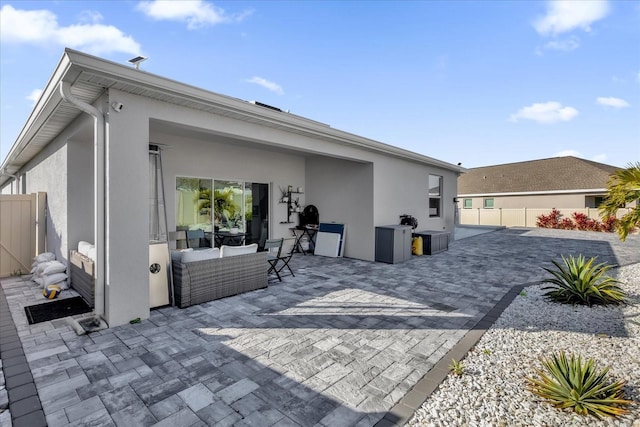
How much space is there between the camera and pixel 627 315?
4172 mm

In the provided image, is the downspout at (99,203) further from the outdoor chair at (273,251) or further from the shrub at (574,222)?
the shrub at (574,222)

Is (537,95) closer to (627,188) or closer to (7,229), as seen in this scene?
(627,188)

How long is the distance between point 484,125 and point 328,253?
963 centimetres

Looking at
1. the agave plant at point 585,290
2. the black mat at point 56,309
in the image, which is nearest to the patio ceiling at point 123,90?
the black mat at point 56,309

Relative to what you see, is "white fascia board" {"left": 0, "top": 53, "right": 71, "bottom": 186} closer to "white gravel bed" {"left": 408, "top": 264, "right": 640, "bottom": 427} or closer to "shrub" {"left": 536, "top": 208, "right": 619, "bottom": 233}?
"white gravel bed" {"left": 408, "top": 264, "right": 640, "bottom": 427}

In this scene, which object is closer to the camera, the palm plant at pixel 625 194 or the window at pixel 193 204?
the palm plant at pixel 625 194

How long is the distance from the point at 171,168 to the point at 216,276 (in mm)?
3240

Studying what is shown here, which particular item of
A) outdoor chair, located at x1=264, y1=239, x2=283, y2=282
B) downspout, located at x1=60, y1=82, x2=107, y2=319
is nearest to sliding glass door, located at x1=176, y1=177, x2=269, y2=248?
outdoor chair, located at x1=264, y1=239, x2=283, y2=282

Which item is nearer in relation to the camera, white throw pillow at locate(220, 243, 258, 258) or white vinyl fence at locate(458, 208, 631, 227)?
white throw pillow at locate(220, 243, 258, 258)

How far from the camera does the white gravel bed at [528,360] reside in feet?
7.14

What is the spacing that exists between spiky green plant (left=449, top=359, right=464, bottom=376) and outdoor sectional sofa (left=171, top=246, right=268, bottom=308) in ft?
11.7

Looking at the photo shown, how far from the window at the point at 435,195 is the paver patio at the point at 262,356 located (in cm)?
592

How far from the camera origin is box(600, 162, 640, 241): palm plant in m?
3.72

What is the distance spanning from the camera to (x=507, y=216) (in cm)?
2073
